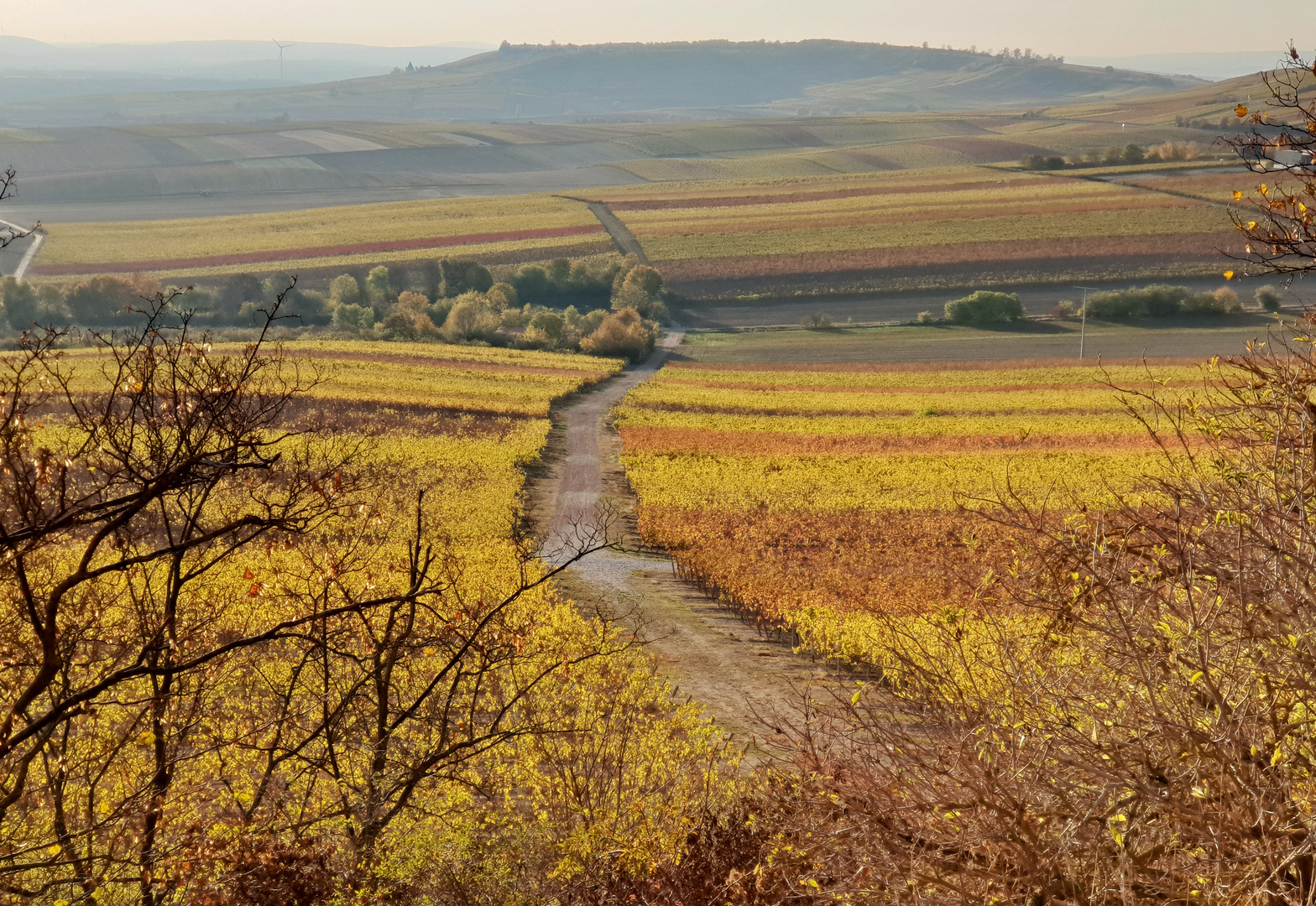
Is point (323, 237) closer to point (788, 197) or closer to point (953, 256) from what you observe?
point (788, 197)

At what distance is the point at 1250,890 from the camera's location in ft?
20.4

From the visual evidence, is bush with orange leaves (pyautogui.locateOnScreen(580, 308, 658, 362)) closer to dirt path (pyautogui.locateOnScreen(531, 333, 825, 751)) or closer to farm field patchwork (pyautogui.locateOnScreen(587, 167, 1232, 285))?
farm field patchwork (pyautogui.locateOnScreen(587, 167, 1232, 285))

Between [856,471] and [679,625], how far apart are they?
2248cm

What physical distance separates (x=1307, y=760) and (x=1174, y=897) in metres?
1.44

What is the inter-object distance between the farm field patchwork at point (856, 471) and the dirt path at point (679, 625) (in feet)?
2.79

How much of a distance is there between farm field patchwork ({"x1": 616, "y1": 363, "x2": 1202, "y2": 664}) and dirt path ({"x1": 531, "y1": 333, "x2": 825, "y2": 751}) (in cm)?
85

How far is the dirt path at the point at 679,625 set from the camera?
20.2m

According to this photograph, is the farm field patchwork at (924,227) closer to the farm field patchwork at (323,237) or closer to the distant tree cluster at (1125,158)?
the distant tree cluster at (1125,158)

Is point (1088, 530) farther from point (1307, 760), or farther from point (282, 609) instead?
point (282, 609)

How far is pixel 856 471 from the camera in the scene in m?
46.8

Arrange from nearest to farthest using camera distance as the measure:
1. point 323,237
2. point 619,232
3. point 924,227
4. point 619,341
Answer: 1. point 619,341
2. point 924,227
3. point 323,237
4. point 619,232

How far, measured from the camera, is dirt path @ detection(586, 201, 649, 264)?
115350mm

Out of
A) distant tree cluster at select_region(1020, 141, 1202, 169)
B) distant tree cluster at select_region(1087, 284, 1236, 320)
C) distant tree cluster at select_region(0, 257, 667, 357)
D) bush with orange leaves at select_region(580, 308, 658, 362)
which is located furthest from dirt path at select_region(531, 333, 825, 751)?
distant tree cluster at select_region(1020, 141, 1202, 169)

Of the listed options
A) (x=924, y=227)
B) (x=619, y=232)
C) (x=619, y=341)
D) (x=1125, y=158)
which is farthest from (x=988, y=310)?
(x=1125, y=158)
